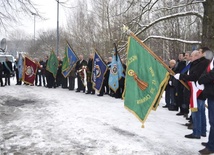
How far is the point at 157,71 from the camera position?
601cm

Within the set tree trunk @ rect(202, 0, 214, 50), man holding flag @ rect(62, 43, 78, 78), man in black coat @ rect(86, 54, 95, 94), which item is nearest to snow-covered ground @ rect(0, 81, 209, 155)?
tree trunk @ rect(202, 0, 214, 50)

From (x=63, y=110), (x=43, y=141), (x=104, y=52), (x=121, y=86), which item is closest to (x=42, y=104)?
(x=63, y=110)

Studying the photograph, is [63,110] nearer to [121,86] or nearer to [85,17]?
[121,86]

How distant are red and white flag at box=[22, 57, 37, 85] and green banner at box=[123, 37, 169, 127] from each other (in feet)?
36.5

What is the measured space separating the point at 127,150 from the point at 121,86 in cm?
661

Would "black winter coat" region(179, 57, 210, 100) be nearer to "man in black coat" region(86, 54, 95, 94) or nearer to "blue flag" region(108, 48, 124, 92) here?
"blue flag" region(108, 48, 124, 92)

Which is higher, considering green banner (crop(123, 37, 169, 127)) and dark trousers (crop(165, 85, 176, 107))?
green banner (crop(123, 37, 169, 127))

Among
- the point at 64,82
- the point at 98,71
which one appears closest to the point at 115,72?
the point at 98,71

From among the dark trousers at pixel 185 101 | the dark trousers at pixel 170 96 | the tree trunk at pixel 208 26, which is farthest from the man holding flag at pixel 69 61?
the dark trousers at pixel 185 101

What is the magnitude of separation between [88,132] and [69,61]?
8.53 m

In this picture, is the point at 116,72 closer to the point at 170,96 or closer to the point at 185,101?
the point at 170,96

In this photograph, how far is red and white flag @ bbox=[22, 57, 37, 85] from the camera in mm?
16406

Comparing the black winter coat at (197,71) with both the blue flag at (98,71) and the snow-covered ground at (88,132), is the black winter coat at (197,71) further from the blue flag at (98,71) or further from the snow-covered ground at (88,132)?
the blue flag at (98,71)

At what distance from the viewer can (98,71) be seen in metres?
12.4
